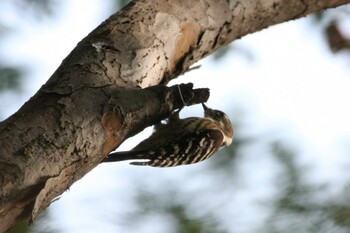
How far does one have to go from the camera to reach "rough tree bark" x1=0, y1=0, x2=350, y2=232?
5.74 ft

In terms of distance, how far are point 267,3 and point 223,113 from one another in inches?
36.4

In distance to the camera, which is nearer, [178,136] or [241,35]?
[241,35]

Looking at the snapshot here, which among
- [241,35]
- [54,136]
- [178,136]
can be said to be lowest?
[178,136]

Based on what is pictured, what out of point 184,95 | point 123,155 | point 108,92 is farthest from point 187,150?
point 108,92

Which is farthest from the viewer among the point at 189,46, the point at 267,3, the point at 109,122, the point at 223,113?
the point at 223,113

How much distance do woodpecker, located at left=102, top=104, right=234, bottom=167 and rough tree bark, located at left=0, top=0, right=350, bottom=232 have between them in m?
0.50

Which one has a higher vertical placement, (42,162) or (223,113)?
(42,162)

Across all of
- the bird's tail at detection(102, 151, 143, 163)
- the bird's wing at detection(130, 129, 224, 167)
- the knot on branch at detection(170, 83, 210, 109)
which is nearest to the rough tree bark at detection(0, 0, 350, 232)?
the knot on branch at detection(170, 83, 210, 109)

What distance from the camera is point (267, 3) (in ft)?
10.1

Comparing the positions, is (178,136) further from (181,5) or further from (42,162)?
(42,162)

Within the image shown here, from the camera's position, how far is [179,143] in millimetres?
3354

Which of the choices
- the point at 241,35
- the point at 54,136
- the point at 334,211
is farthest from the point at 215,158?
the point at 54,136

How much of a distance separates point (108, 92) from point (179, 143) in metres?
1.31

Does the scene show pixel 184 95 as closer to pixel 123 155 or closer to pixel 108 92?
pixel 108 92
